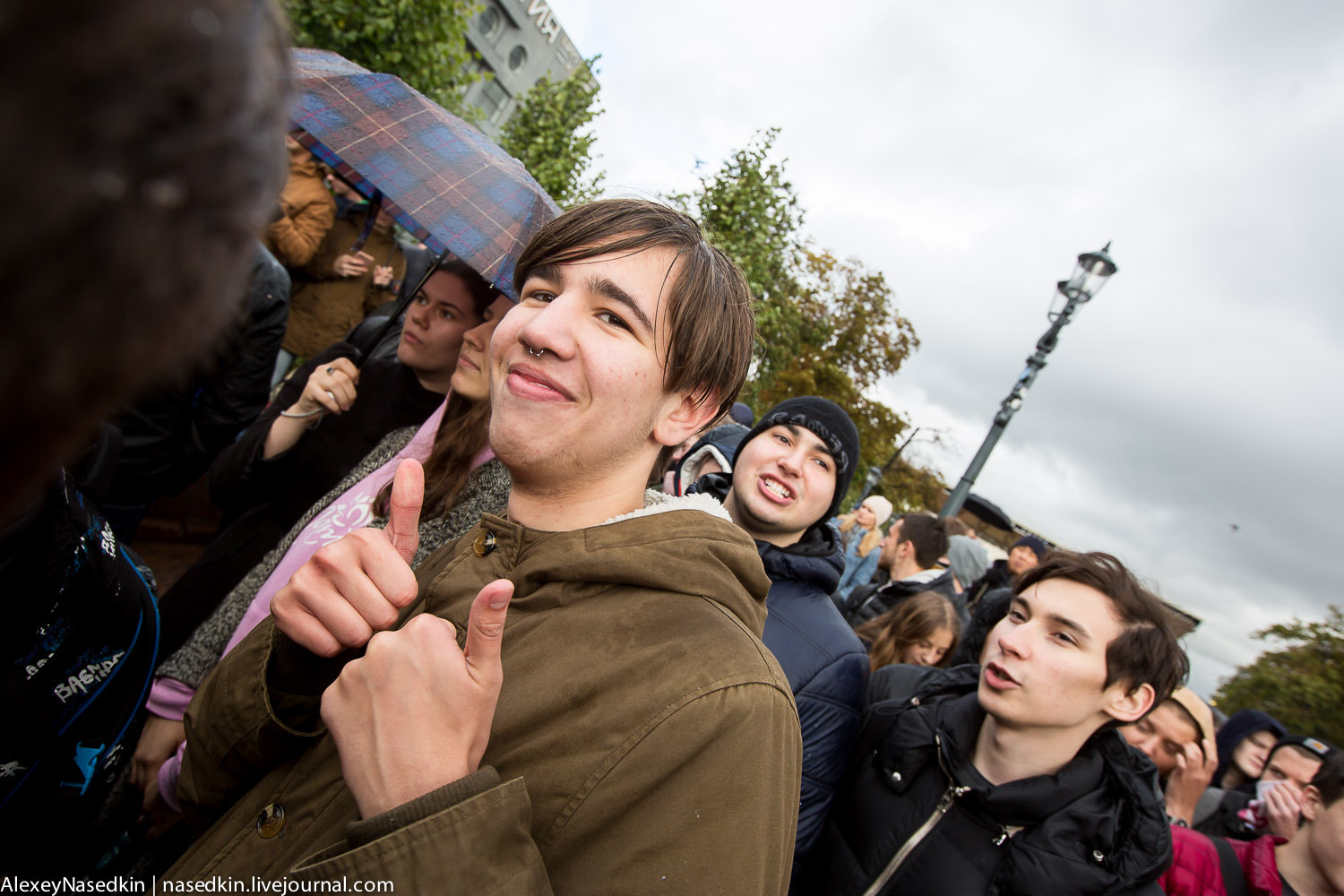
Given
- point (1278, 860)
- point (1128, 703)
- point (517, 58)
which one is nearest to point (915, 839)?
point (1128, 703)

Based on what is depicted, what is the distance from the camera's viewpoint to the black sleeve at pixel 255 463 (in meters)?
2.88

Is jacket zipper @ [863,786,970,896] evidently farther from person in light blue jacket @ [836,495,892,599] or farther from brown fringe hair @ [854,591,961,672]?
person in light blue jacket @ [836,495,892,599]

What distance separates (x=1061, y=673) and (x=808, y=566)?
1048mm

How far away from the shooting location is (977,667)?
3.10 metres

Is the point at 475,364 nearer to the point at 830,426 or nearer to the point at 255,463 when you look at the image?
the point at 255,463

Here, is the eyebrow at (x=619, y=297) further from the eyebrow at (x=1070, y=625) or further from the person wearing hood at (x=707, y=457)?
the person wearing hood at (x=707, y=457)

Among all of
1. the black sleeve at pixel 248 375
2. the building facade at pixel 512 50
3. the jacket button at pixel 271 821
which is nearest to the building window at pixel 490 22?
→ the building facade at pixel 512 50

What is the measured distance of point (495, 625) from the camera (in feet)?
3.40

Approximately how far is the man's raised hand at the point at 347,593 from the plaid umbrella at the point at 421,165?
1.31m

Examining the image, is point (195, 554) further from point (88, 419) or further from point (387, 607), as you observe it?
point (88, 419)

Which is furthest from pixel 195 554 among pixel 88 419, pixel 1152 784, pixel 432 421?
pixel 1152 784

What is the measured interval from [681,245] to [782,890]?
4.98 feet

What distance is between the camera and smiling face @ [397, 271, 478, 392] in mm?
2947

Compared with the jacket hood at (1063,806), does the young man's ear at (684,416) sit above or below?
above
